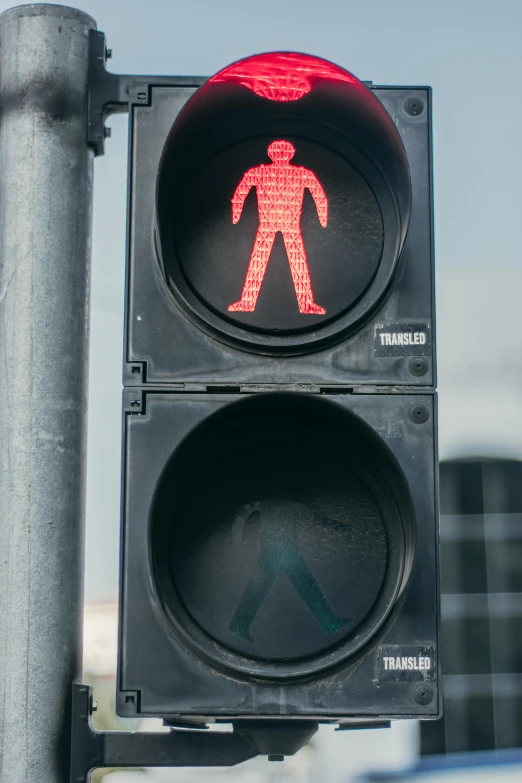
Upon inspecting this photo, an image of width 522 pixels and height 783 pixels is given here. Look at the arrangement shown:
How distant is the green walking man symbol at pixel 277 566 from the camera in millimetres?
1949

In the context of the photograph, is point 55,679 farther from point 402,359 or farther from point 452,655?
point 452,655

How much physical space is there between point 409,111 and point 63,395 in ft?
2.60

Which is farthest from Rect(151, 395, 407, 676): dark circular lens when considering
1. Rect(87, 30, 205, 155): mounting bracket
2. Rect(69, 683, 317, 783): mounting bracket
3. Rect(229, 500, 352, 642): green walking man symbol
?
Rect(87, 30, 205, 155): mounting bracket

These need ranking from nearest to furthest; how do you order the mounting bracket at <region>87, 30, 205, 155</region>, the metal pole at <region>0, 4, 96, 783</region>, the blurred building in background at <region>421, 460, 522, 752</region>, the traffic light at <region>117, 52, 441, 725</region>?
the traffic light at <region>117, 52, 441, 725</region> < the metal pole at <region>0, 4, 96, 783</region> < the mounting bracket at <region>87, 30, 205, 155</region> < the blurred building in background at <region>421, 460, 522, 752</region>

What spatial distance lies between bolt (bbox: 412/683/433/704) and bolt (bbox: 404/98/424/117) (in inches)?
38.8

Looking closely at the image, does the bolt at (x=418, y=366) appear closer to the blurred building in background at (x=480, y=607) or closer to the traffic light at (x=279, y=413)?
the traffic light at (x=279, y=413)

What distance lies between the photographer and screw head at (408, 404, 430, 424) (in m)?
1.97

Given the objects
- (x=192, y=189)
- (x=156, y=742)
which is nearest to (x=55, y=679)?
(x=156, y=742)

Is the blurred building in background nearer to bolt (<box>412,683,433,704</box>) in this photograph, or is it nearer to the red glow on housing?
bolt (<box>412,683,433,704</box>)

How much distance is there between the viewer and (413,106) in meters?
2.22

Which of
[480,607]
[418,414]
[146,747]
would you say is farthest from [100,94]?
[480,607]

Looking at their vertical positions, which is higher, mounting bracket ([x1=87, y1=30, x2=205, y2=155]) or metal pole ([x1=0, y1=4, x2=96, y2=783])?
mounting bracket ([x1=87, y1=30, x2=205, y2=155])

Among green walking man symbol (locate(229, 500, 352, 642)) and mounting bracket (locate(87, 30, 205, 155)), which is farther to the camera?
mounting bracket (locate(87, 30, 205, 155))

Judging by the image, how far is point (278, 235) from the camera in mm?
2033
